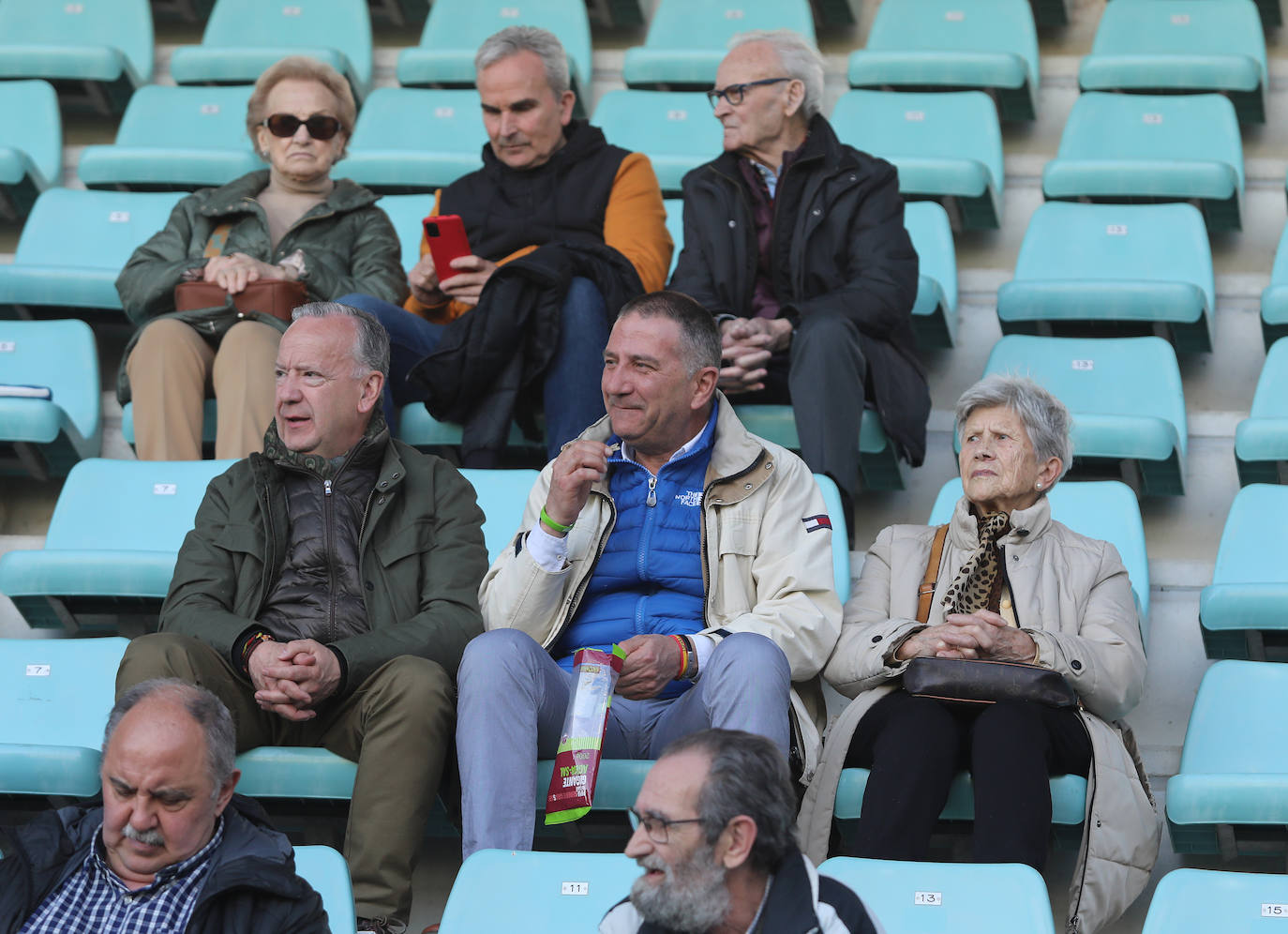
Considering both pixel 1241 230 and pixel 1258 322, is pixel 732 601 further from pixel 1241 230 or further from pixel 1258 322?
pixel 1241 230

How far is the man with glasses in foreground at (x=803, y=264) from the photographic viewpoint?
364cm

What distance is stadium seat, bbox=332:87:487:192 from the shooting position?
4.81m

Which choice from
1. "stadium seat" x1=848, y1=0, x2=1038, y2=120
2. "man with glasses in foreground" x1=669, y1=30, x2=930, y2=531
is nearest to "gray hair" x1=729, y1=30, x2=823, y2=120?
"man with glasses in foreground" x1=669, y1=30, x2=930, y2=531

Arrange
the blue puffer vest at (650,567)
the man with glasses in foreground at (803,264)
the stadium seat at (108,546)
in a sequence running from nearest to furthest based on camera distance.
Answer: the blue puffer vest at (650,567)
the stadium seat at (108,546)
the man with glasses in foreground at (803,264)

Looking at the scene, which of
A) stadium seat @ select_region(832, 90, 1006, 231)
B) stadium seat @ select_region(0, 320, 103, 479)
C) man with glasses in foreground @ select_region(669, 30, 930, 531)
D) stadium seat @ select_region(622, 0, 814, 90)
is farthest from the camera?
stadium seat @ select_region(622, 0, 814, 90)

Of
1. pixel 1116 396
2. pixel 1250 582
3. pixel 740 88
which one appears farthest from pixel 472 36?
pixel 1250 582

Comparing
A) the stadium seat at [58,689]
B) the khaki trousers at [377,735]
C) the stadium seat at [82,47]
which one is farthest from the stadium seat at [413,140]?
the khaki trousers at [377,735]

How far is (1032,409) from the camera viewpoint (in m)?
3.27

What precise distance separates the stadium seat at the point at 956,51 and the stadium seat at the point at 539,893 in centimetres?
320

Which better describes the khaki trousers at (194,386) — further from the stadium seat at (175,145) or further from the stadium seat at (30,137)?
the stadium seat at (30,137)

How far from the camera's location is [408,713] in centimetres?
282

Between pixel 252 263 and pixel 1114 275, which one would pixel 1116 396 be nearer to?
pixel 1114 275

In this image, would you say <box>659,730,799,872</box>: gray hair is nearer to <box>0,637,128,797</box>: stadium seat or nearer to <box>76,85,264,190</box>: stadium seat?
<box>0,637,128,797</box>: stadium seat

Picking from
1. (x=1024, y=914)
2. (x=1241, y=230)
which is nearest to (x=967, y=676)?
(x=1024, y=914)
